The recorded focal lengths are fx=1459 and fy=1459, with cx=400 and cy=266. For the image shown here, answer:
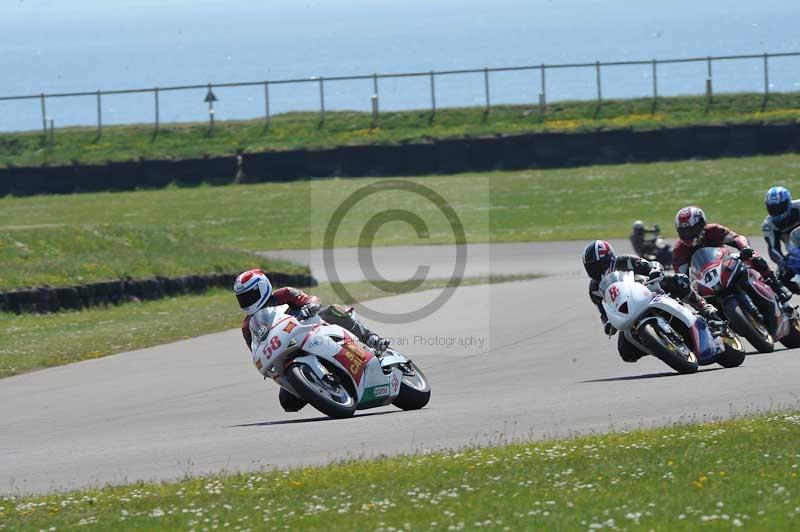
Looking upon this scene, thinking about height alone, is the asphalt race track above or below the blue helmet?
below

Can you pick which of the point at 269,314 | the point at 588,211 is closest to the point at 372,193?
the point at 588,211

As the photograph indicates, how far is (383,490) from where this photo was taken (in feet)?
28.5

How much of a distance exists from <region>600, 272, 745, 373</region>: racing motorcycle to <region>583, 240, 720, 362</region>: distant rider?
0.54 ft

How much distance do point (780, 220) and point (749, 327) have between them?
2.00 metres

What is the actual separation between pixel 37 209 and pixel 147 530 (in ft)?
104

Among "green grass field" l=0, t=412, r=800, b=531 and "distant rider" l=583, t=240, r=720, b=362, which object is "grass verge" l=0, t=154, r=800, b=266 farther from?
"green grass field" l=0, t=412, r=800, b=531

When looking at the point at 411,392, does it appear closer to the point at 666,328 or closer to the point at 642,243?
the point at 666,328

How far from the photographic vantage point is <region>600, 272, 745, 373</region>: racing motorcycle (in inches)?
493

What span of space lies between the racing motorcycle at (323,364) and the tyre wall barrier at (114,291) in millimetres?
11331

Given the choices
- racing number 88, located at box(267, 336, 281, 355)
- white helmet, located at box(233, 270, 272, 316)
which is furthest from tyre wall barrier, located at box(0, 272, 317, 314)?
racing number 88, located at box(267, 336, 281, 355)

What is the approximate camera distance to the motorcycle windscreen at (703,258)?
45.5 ft

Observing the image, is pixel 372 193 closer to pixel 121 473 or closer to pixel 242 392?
pixel 242 392

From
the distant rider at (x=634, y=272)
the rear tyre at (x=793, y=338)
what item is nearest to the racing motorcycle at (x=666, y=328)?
the distant rider at (x=634, y=272)

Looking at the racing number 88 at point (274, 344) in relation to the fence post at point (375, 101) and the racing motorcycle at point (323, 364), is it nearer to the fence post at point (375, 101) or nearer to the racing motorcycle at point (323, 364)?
the racing motorcycle at point (323, 364)
